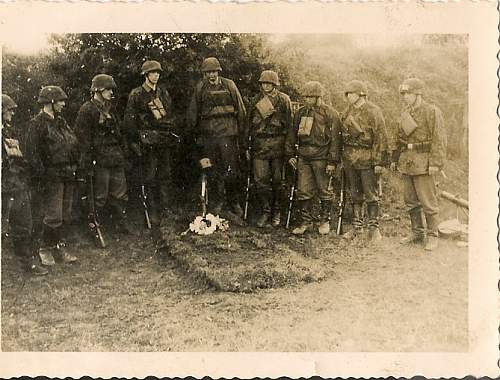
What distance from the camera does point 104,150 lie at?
3854mm

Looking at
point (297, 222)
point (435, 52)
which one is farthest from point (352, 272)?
point (435, 52)

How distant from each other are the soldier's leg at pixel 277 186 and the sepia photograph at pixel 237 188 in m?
0.01

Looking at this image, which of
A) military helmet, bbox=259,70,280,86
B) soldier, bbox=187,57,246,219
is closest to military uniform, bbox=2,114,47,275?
soldier, bbox=187,57,246,219

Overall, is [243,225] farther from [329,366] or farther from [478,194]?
[478,194]

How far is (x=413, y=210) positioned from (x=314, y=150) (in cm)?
86

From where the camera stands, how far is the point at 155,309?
3746 mm

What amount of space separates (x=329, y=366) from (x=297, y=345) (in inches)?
10.9

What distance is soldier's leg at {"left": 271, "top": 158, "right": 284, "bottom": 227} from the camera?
389 cm

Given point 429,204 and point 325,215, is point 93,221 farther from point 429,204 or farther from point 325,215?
point 429,204

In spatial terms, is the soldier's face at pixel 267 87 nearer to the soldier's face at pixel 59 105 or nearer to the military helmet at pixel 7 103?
the soldier's face at pixel 59 105

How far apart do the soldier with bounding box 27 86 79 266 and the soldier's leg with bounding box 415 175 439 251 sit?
2.57m

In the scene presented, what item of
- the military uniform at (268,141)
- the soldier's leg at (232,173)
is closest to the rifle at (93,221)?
the soldier's leg at (232,173)

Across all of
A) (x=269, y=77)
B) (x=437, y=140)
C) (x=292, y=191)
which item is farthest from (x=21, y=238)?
(x=437, y=140)

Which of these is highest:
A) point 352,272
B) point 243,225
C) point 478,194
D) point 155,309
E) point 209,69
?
point 209,69
